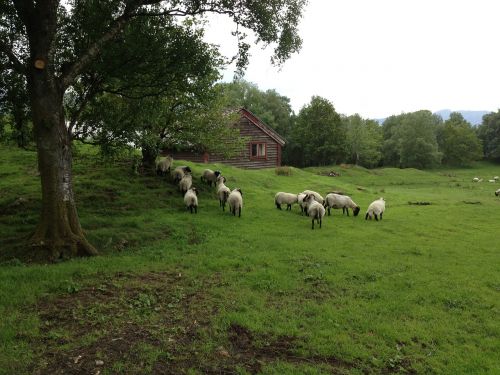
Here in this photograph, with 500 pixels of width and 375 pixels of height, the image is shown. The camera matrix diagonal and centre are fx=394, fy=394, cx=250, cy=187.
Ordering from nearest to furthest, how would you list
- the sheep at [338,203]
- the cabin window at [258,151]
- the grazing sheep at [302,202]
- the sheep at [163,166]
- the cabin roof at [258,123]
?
the grazing sheep at [302,202]
the sheep at [338,203]
the sheep at [163,166]
the cabin roof at [258,123]
the cabin window at [258,151]

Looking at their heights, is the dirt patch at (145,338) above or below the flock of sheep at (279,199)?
below

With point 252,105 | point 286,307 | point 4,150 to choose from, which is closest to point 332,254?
point 286,307

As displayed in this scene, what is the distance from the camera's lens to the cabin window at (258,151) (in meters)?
43.6

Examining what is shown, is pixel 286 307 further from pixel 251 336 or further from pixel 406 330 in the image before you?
pixel 406 330

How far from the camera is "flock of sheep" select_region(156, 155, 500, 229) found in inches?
713

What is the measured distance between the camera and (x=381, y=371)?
690 centimetres

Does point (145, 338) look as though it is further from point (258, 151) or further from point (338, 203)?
point (258, 151)

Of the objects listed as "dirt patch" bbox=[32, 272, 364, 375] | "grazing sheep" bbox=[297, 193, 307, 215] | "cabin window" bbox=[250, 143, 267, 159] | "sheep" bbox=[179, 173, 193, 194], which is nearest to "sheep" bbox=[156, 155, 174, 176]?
"sheep" bbox=[179, 173, 193, 194]

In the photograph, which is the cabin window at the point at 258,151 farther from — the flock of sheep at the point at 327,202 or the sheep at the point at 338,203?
the sheep at the point at 338,203

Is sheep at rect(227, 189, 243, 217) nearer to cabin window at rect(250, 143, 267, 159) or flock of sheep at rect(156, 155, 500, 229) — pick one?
flock of sheep at rect(156, 155, 500, 229)

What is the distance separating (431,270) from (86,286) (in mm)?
10081

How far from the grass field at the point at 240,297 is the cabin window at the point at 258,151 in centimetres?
2551

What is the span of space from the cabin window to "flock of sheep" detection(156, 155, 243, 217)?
771 inches

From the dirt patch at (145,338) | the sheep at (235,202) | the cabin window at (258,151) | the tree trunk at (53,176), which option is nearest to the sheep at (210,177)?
the sheep at (235,202)
